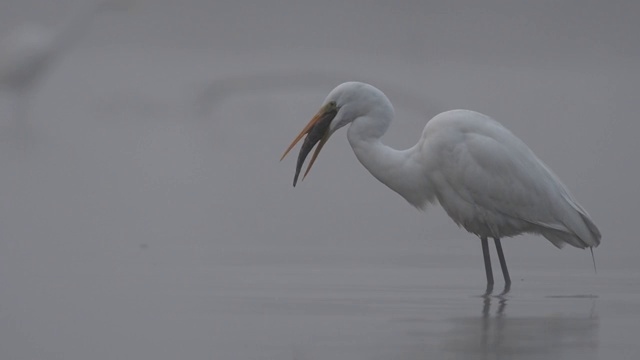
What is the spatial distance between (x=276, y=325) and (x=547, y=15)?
20.9 meters

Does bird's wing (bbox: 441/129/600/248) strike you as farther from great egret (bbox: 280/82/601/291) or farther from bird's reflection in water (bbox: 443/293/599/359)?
bird's reflection in water (bbox: 443/293/599/359)

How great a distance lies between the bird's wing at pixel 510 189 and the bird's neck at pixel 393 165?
12cm

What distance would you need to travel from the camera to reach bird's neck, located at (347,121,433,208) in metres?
7.41

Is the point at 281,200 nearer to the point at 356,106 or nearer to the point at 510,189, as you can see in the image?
the point at 356,106

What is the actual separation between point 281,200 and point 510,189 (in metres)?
3.21

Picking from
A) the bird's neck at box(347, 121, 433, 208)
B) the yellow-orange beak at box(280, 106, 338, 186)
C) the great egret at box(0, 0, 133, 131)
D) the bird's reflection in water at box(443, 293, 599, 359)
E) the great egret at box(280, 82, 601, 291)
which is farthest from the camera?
the great egret at box(0, 0, 133, 131)

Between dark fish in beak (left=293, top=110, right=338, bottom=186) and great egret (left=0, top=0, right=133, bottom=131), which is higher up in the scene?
great egret (left=0, top=0, right=133, bottom=131)

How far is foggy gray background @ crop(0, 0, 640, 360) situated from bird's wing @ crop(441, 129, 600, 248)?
23 centimetres

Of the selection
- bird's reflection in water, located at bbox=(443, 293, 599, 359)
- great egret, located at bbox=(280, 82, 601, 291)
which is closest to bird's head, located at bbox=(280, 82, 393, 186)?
great egret, located at bbox=(280, 82, 601, 291)

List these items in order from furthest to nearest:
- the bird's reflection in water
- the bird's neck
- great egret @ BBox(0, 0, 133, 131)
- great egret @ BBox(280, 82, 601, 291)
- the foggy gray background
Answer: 1. great egret @ BBox(0, 0, 133, 131)
2. the bird's neck
3. great egret @ BBox(280, 82, 601, 291)
4. the foggy gray background
5. the bird's reflection in water

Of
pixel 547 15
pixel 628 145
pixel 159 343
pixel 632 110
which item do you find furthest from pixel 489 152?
pixel 547 15

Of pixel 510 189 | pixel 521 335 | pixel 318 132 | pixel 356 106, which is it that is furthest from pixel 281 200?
pixel 521 335

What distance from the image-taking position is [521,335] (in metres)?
5.34

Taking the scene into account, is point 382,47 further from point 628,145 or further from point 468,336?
point 468,336
